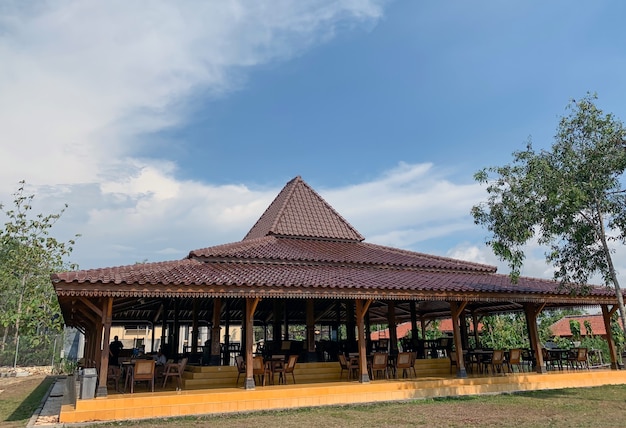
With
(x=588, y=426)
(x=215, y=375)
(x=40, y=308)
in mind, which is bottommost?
(x=588, y=426)

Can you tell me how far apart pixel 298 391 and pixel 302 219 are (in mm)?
9666

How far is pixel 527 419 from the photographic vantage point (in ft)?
28.5

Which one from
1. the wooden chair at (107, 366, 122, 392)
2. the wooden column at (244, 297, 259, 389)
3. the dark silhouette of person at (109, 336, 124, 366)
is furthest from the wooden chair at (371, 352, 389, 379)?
the dark silhouette of person at (109, 336, 124, 366)

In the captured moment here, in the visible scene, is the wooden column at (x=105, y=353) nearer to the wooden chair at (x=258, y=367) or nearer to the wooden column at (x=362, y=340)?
the wooden chair at (x=258, y=367)

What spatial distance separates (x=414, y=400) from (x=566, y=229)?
5.63m

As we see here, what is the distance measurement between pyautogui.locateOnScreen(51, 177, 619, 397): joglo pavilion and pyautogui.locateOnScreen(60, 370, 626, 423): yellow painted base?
0.53m

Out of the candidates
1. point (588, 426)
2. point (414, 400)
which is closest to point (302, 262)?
point (414, 400)

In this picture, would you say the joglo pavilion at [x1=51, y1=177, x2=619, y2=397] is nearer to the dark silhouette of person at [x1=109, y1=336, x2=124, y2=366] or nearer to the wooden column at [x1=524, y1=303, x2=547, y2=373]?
the wooden column at [x1=524, y1=303, x2=547, y2=373]

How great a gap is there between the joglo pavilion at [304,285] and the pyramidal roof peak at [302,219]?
2.0 inches

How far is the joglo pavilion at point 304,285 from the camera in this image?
10.3 m

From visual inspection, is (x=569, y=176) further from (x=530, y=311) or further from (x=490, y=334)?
(x=490, y=334)

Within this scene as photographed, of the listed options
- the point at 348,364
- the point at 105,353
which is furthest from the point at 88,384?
the point at 348,364

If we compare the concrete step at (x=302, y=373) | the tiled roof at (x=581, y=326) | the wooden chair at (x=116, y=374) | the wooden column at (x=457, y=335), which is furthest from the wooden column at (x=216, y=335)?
the tiled roof at (x=581, y=326)

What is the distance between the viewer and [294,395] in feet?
35.4
